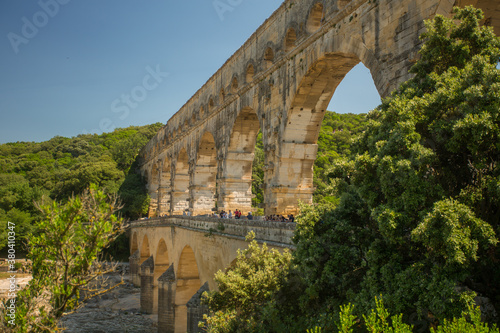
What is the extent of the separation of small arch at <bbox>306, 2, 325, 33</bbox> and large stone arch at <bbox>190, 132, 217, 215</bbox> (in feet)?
34.7

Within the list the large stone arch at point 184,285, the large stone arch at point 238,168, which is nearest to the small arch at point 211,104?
the large stone arch at point 238,168

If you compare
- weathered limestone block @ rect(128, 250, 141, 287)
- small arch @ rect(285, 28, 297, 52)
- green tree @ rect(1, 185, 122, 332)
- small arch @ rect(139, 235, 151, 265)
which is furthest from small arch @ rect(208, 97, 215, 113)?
green tree @ rect(1, 185, 122, 332)

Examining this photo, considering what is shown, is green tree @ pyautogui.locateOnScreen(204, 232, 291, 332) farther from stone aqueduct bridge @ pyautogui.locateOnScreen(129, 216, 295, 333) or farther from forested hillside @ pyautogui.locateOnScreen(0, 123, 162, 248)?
forested hillside @ pyautogui.locateOnScreen(0, 123, 162, 248)

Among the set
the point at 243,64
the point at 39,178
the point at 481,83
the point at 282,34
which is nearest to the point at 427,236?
the point at 481,83

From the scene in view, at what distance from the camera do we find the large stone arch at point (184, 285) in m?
19.0

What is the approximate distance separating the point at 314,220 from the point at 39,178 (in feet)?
147

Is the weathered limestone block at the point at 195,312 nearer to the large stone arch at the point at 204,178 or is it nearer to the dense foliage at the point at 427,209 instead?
the large stone arch at the point at 204,178

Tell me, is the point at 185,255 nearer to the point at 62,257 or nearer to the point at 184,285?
the point at 184,285

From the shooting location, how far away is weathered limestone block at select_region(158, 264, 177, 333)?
1923 cm

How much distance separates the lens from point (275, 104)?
1409 centimetres

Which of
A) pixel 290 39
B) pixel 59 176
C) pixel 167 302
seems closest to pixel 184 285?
pixel 167 302

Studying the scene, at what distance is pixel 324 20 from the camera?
37.1 feet

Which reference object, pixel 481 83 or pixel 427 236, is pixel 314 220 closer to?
pixel 427 236

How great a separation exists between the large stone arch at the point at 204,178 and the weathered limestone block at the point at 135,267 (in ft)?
36.1
